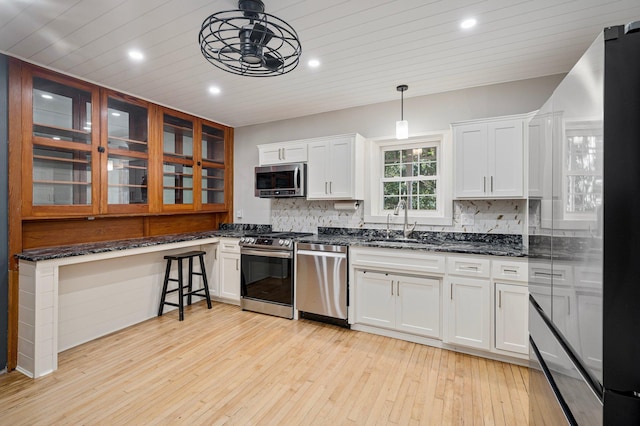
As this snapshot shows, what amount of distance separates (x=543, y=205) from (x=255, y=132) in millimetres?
4022

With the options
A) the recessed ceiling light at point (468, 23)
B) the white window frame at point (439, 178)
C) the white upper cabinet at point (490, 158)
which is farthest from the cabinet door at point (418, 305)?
the recessed ceiling light at point (468, 23)

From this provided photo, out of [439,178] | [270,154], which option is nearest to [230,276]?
[270,154]

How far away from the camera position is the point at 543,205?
1.35 meters

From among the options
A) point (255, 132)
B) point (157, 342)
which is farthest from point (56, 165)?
point (255, 132)

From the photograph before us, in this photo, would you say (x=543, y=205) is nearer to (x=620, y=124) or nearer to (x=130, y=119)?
(x=620, y=124)

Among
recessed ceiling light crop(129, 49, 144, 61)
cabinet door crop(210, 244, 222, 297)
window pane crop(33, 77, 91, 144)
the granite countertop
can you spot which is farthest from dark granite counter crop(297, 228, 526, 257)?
window pane crop(33, 77, 91, 144)

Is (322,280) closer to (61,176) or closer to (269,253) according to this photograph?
(269,253)

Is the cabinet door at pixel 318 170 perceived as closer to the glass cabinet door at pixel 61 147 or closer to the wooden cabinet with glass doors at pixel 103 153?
the wooden cabinet with glass doors at pixel 103 153

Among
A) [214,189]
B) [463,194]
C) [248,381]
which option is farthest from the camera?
[214,189]

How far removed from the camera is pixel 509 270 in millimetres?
2480

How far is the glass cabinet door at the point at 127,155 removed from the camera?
3158 millimetres

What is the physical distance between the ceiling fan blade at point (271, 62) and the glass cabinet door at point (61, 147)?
2095 mm

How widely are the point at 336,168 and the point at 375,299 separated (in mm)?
1577

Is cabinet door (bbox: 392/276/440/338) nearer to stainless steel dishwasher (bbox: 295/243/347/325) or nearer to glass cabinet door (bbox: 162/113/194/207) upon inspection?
stainless steel dishwasher (bbox: 295/243/347/325)
